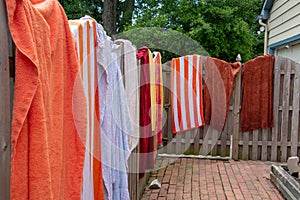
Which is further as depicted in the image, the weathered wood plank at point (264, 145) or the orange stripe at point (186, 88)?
the orange stripe at point (186, 88)

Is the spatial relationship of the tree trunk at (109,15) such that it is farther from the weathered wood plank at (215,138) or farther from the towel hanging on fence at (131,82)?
the towel hanging on fence at (131,82)

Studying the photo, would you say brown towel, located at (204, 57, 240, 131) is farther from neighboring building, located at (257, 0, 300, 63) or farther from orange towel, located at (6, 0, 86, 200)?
orange towel, located at (6, 0, 86, 200)

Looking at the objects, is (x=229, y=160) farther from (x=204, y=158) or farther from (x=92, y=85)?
(x=92, y=85)

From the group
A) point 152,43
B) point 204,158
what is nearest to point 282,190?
point 204,158

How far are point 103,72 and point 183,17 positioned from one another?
928 centimetres

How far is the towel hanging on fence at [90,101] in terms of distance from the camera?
1319 millimetres

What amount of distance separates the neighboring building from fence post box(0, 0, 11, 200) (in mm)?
5369

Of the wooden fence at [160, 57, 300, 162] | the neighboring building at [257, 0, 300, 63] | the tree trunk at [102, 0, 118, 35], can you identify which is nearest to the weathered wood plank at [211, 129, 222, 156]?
the wooden fence at [160, 57, 300, 162]

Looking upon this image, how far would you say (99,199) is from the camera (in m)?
1.61

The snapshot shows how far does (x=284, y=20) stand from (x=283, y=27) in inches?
5.6

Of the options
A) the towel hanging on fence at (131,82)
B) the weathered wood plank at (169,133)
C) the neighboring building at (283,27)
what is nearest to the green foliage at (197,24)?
the neighboring building at (283,27)

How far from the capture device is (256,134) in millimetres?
4793

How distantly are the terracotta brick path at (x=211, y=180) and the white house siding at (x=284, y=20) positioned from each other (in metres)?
2.67

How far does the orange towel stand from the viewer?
30.0 inches
